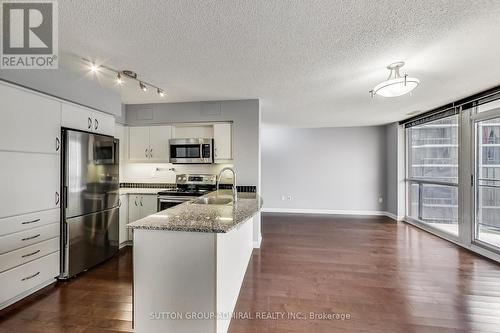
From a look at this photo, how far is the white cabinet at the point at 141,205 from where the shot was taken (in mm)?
3727

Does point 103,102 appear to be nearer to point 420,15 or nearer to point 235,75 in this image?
point 235,75

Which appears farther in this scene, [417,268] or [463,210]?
[463,210]

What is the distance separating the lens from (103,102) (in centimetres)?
316

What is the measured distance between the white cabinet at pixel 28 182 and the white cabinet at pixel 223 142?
208 cm

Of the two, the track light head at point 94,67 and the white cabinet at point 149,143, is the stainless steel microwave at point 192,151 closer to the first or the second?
the white cabinet at point 149,143

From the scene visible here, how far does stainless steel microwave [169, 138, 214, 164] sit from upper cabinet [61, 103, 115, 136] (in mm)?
950

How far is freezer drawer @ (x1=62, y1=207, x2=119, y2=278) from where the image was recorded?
261 centimetres

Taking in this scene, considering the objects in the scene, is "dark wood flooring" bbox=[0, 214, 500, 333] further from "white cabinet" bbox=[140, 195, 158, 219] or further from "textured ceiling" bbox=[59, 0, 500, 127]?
"textured ceiling" bbox=[59, 0, 500, 127]

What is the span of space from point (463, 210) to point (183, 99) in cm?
506

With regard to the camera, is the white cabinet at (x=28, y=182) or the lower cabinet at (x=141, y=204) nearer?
the white cabinet at (x=28, y=182)

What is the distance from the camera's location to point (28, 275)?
7.42 ft

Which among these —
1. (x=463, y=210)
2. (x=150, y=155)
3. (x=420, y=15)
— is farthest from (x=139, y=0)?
(x=463, y=210)

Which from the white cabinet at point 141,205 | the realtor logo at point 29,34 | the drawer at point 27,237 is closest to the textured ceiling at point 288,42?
the realtor logo at point 29,34

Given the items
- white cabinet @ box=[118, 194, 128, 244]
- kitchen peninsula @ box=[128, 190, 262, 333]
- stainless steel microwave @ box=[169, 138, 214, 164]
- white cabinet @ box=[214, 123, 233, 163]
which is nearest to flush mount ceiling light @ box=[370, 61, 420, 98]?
kitchen peninsula @ box=[128, 190, 262, 333]
